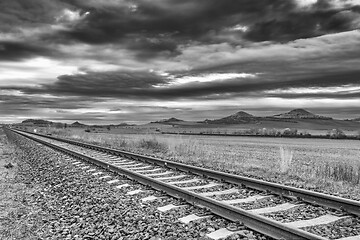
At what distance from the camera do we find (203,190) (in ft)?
28.5

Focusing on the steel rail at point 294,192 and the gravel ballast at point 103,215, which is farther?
the steel rail at point 294,192

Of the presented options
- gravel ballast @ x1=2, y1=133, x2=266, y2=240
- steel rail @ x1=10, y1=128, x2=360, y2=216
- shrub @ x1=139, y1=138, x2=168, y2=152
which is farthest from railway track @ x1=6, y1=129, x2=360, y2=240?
shrub @ x1=139, y1=138, x2=168, y2=152

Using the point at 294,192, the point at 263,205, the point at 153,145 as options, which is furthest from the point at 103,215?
the point at 153,145

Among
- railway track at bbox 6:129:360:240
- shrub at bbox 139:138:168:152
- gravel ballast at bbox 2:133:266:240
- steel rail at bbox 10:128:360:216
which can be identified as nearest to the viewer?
railway track at bbox 6:129:360:240

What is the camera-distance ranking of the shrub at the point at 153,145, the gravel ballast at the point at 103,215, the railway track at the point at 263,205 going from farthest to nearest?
the shrub at the point at 153,145 → the gravel ballast at the point at 103,215 → the railway track at the point at 263,205

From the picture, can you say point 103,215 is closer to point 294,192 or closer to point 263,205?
point 263,205

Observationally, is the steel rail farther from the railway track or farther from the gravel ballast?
the gravel ballast

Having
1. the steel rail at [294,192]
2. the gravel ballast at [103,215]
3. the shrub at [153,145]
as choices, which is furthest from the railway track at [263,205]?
the shrub at [153,145]

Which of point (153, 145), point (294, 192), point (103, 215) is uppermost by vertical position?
point (294, 192)

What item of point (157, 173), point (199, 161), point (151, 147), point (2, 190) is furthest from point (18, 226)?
point (151, 147)

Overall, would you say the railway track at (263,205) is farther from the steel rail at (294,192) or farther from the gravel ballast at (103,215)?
the gravel ballast at (103,215)

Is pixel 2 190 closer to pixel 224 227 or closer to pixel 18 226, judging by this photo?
pixel 18 226

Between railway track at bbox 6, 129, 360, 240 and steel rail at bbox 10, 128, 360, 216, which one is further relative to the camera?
steel rail at bbox 10, 128, 360, 216

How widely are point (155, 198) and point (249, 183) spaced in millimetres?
2697
